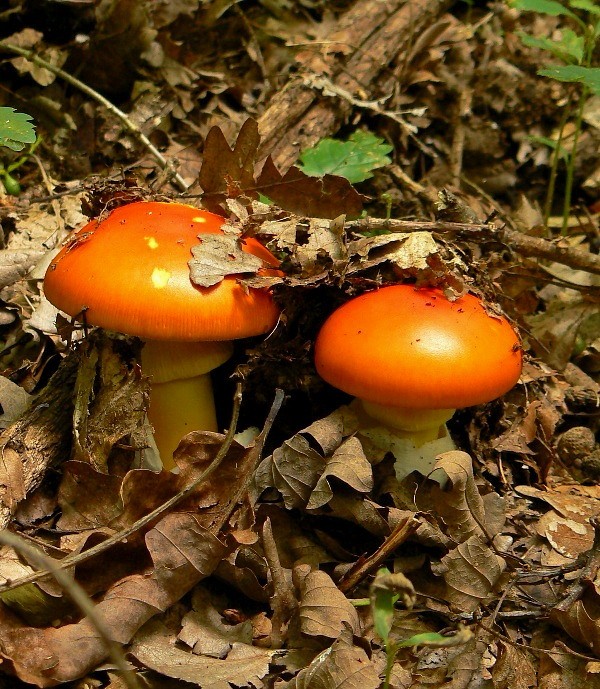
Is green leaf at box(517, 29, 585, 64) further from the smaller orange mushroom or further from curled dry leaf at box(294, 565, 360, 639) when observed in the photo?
curled dry leaf at box(294, 565, 360, 639)

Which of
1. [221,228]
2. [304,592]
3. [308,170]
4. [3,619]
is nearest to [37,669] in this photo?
[3,619]

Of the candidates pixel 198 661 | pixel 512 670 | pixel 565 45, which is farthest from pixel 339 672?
pixel 565 45

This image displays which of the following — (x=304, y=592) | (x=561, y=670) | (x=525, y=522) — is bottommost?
(x=525, y=522)

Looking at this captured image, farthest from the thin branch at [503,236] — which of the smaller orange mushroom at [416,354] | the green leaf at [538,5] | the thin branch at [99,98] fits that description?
the thin branch at [99,98]

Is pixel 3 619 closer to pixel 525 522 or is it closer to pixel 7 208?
pixel 525 522

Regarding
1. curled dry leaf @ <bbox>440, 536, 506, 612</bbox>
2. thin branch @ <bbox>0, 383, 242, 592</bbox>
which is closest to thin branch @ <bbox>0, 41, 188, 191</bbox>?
thin branch @ <bbox>0, 383, 242, 592</bbox>

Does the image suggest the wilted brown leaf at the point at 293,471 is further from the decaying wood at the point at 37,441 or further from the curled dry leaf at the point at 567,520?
the curled dry leaf at the point at 567,520
